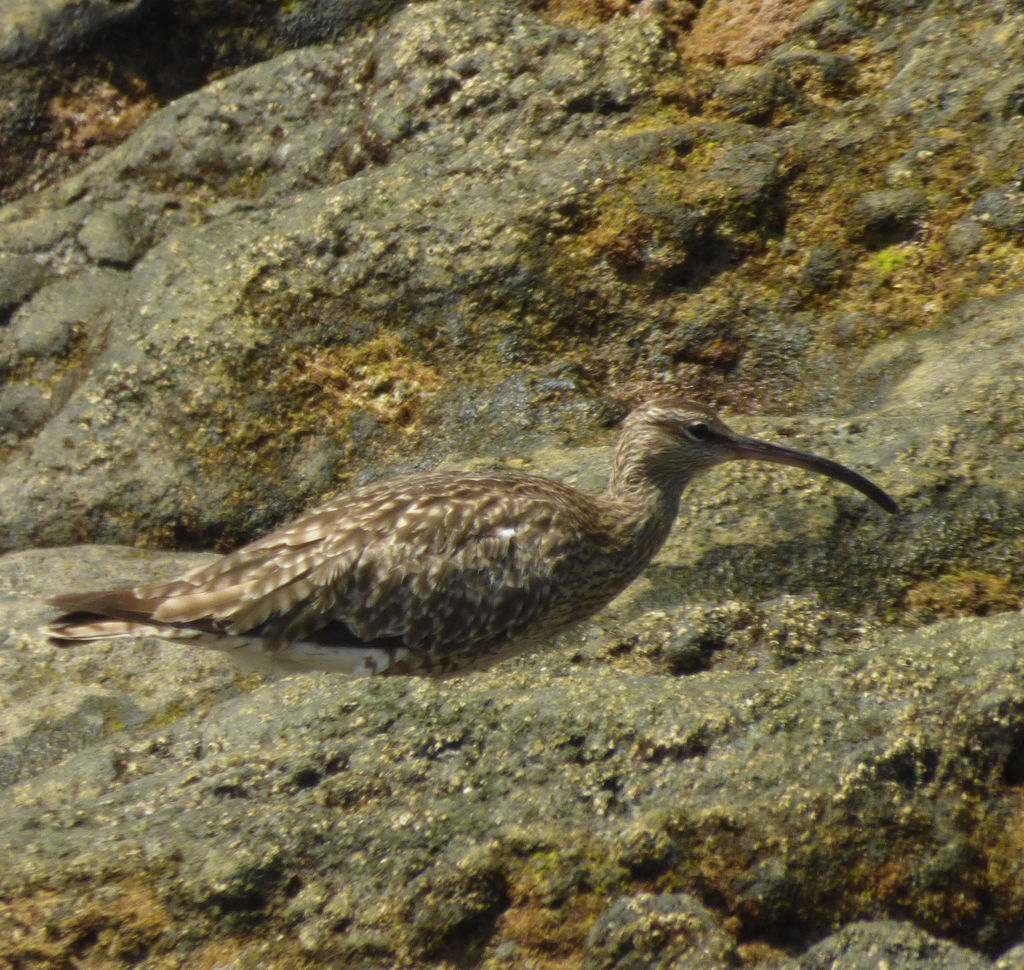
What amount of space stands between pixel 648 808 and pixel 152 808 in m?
1.98

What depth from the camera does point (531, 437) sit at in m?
7.70

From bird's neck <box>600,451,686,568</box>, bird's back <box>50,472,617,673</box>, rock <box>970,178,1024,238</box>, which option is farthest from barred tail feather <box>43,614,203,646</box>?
rock <box>970,178,1024,238</box>

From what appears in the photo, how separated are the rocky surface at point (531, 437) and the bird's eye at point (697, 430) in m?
0.48

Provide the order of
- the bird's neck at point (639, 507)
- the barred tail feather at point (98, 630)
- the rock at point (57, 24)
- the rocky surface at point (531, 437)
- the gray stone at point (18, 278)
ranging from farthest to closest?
the rock at point (57, 24), the gray stone at point (18, 278), the bird's neck at point (639, 507), the barred tail feather at point (98, 630), the rocky surface at point (531, 437)

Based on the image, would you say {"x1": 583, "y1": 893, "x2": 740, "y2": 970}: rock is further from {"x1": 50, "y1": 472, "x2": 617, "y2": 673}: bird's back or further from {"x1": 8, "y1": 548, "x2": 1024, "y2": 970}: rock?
{"x1": 50, "y1": 472, "x2": 617, "y2": 673}: bird's back

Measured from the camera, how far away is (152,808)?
5.06 meters

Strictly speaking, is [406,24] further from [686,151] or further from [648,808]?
[648,808]

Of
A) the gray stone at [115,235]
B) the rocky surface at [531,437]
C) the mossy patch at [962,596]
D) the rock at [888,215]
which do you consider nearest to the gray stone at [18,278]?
the rocky surface at [531,437]

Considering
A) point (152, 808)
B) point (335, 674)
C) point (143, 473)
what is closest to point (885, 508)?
point (335, 674)

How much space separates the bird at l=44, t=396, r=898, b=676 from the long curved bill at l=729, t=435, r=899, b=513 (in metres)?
0.01

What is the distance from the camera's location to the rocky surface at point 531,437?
4.46 meters

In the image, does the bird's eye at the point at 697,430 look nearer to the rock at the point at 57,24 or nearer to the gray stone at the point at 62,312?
the gray stone at the point at 62,312

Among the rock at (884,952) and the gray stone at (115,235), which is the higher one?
the gray stone at (115,235)

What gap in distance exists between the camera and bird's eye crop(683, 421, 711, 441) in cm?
666
